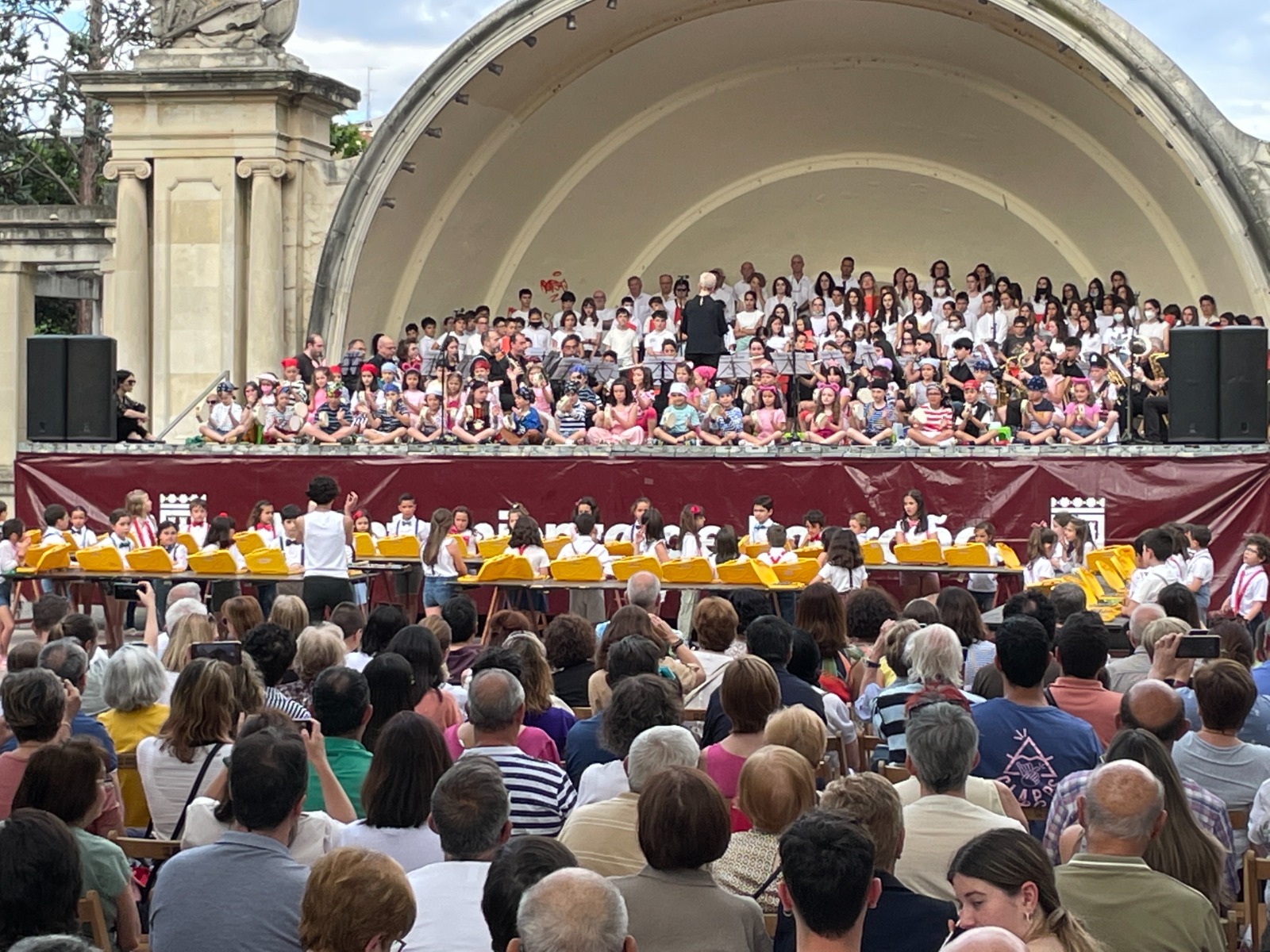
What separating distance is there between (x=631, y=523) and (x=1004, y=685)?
42.0 feet

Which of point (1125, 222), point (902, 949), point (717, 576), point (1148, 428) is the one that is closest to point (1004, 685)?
point (902, 949)

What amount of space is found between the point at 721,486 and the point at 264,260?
26.7 ft

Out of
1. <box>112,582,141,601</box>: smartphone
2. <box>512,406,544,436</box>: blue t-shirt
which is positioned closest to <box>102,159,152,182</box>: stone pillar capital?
<box>512,406,544,436</box>: blue t-shirt

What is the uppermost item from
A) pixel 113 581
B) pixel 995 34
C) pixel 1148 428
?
pixel 995 34

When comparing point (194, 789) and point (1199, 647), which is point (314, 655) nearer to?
point (194, 789)

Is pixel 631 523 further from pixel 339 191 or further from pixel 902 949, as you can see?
pixel 902 949

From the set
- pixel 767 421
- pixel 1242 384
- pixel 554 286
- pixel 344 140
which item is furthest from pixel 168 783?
pixel 344 140

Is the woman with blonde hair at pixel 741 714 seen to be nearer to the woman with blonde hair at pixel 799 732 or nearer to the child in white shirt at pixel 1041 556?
the woman with blonde hair at pixel 799 732

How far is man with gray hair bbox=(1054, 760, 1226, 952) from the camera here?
16.4 ft

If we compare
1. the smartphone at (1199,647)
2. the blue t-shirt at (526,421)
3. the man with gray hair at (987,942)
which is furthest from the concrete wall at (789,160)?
the man with gray hair at (987,942)

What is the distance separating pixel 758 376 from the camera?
22234 millimetres

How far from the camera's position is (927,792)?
592cm

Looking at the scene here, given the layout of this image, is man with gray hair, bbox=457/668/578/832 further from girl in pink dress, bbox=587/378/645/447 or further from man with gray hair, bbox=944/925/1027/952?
girl in pink dress, bbox=587/378/645/447

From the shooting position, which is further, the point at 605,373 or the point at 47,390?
the point at 605,373
